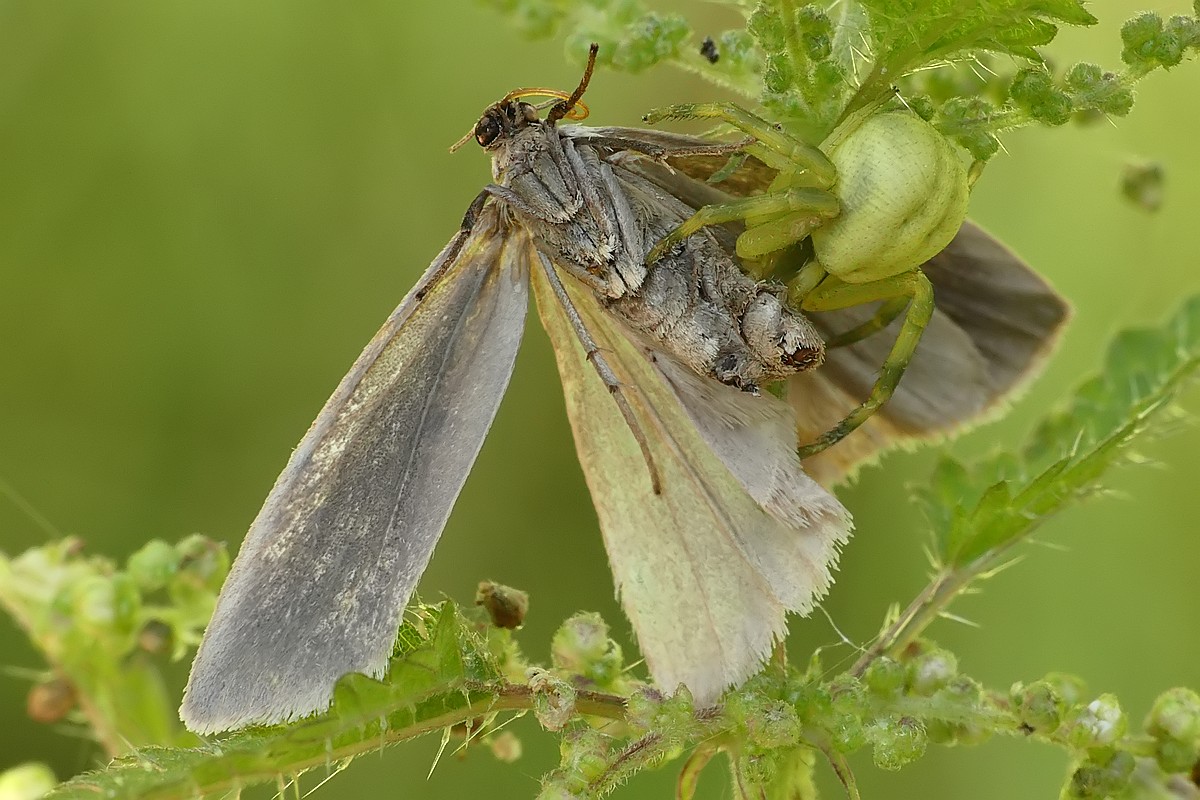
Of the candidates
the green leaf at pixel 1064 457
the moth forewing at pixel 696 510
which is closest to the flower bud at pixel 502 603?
the moth forewing at pixel 696 510

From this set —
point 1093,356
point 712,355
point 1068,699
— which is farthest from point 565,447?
point 1068,699

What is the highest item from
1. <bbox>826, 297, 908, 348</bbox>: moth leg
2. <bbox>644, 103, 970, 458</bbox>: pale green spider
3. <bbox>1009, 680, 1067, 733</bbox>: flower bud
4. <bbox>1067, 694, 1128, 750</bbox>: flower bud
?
<bbox>644, 103, 970, 458</bbox>: pale green spider

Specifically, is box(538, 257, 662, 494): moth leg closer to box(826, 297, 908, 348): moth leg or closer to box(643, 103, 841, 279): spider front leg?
box(643, 103, 841, 279): spider front leg

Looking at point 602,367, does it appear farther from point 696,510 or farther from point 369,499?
point 369,499

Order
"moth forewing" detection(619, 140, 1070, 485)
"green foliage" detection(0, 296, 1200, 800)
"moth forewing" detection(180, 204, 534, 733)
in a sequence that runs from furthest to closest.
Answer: "moth forewing" detection(619, 140, 1070, 485) < "moth forewing" detection(180, 204, 534, 733) < "green foliage" detection(0, 296, 1200, 800)

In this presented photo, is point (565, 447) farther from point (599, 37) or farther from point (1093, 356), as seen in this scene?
point (599, 37)

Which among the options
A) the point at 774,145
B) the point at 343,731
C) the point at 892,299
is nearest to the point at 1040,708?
the point at 892,299

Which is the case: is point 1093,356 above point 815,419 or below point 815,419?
below

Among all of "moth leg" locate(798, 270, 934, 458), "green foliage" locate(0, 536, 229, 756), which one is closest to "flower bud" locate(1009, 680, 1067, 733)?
"moth leg" locate(798, 270, 934, 458)
